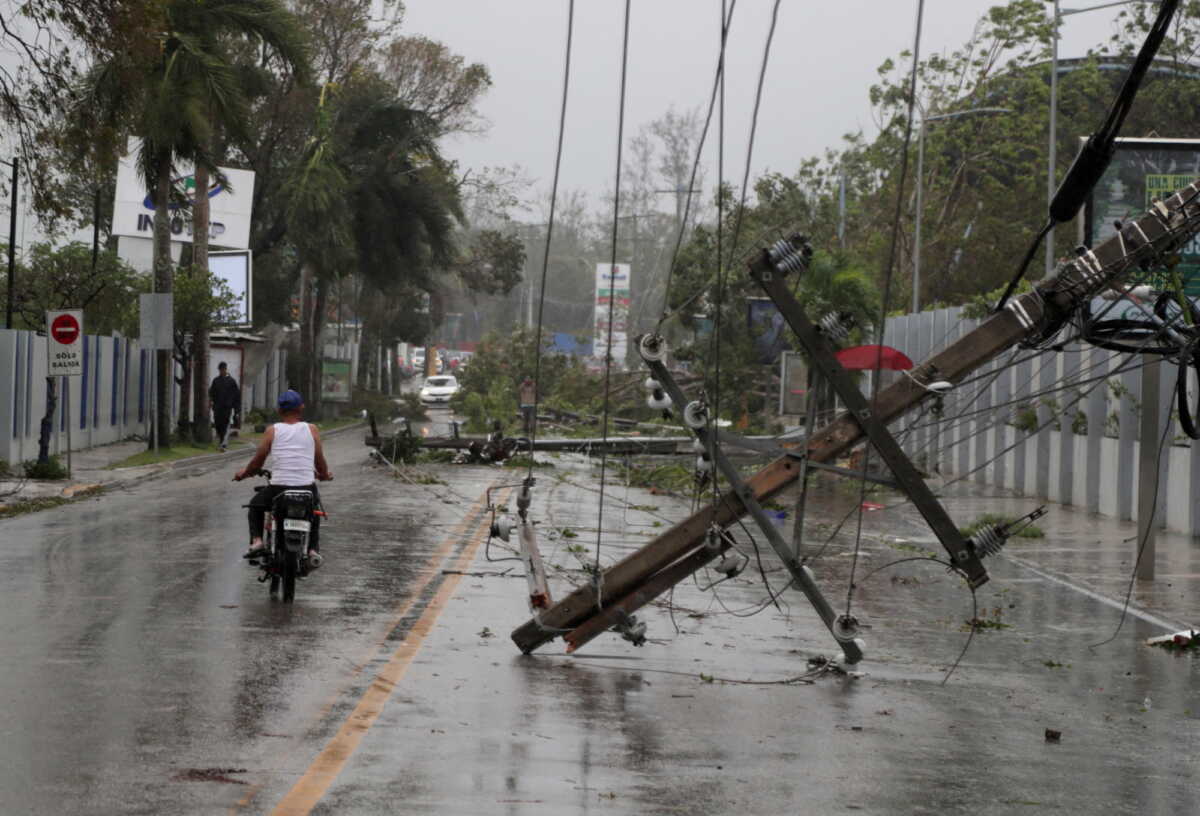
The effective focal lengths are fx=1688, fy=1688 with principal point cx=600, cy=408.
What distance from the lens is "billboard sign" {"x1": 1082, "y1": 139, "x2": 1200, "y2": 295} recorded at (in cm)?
2045

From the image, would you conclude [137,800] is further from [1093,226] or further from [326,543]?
[1093,226]

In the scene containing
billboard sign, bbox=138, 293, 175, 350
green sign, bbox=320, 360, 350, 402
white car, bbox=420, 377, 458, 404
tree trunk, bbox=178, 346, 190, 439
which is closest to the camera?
billboard sign, bbox=138, 293, 175, 350

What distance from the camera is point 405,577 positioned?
16.0 metres

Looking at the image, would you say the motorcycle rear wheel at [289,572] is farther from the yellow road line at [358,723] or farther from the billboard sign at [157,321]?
the billboard sign at [157,321]

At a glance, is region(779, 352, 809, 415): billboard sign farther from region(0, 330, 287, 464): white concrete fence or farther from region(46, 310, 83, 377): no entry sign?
region(46, 310, 83, 377): no entry sign

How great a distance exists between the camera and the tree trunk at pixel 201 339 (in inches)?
1639

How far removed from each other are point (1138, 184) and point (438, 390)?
72.2 metres

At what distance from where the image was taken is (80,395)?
38469 millimetres

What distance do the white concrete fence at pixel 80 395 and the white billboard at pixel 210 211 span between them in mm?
5067

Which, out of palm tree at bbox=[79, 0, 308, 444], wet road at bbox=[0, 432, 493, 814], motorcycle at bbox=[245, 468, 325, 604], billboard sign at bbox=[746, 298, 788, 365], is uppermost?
palm tree at bbox=[79, 0, 308, 444]

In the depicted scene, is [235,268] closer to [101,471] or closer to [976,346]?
[101,471]

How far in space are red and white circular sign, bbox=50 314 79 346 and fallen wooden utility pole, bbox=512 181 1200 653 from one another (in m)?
19.3

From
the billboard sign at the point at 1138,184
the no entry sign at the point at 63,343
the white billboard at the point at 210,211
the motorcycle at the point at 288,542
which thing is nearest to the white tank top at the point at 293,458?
the motorcycle at the point at 288,542

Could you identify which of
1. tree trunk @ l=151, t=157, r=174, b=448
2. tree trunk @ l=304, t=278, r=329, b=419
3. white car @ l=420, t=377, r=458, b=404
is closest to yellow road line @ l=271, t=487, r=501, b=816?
tree trunk @ l=151, t=157, r=174, b=448
